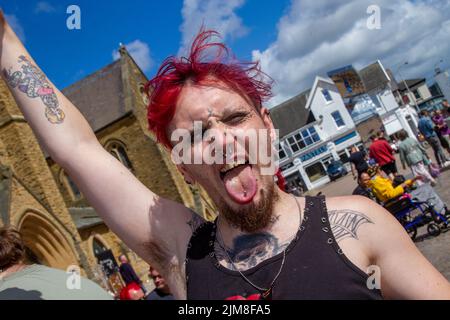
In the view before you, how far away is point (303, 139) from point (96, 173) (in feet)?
143

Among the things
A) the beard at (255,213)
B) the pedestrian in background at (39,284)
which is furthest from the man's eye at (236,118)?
the pedestrian in background at (39,284)

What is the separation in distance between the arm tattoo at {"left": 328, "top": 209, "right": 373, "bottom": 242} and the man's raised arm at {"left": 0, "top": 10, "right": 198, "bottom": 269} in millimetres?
651

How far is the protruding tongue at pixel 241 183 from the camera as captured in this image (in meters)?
1.55

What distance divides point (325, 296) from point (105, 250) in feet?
68.1

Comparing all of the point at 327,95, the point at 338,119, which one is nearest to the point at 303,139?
the point at 338,119

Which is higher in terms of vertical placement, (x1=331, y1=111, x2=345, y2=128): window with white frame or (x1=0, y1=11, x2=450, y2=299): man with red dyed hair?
(x1=331, y1=111, x2=345, y2=128): window with white frame

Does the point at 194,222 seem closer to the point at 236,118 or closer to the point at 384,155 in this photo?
the point at 236,118

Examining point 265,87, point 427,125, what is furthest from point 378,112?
point 265,87

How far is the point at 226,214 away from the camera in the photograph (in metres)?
1.63

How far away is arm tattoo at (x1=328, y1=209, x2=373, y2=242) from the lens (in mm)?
1431

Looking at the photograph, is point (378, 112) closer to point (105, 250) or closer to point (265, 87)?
point (105, 250)

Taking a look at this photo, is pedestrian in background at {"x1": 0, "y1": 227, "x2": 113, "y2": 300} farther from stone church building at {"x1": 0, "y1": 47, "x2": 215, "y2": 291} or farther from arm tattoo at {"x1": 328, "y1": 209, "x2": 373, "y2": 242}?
arm tattoo at {"x1": 328, "y1": 209, "x2": 373, "y2": 242}

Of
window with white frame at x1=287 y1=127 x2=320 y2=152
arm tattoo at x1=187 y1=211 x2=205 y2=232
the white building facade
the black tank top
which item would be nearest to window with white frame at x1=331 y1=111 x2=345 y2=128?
the white building facade

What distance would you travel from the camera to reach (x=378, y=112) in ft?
145
